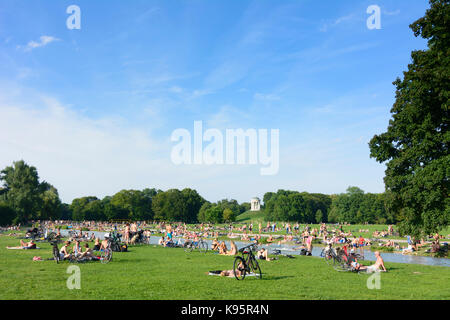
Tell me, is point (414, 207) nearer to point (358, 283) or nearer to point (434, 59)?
point (434, 59)

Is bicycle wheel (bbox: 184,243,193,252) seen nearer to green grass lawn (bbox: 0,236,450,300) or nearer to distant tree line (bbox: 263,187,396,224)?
green grass lawn (bbox: 0,236,450,300)

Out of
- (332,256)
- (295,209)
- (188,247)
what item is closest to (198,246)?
(188,247)

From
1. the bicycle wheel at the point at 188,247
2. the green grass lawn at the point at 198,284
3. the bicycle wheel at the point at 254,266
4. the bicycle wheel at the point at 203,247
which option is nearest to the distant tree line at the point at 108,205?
the bicycle wheel at the point at 188,247

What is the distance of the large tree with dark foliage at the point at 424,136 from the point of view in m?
22.1

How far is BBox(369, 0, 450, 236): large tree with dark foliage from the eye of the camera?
2212cm

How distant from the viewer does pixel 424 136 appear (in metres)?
23.6

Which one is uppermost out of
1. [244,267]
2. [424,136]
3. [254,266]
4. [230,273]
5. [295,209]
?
[424,136]

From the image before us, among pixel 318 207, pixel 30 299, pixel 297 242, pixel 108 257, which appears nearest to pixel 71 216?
pixel 318 207

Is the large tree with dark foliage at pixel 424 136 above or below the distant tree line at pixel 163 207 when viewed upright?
above

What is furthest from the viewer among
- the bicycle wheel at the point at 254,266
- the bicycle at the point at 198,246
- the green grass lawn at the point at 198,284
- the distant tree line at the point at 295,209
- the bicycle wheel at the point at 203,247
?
the distant tree line at the point at 295,209

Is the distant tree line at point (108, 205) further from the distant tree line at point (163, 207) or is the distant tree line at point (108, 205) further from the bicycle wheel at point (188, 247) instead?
the bicycle wheel at point (188, 247)

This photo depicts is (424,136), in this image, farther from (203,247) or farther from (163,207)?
(163,207)

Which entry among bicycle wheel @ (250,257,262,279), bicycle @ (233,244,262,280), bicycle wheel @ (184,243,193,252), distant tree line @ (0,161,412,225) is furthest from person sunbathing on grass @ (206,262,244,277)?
distant tree line @ (0,161,412,225)

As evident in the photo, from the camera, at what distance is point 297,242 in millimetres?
44250
